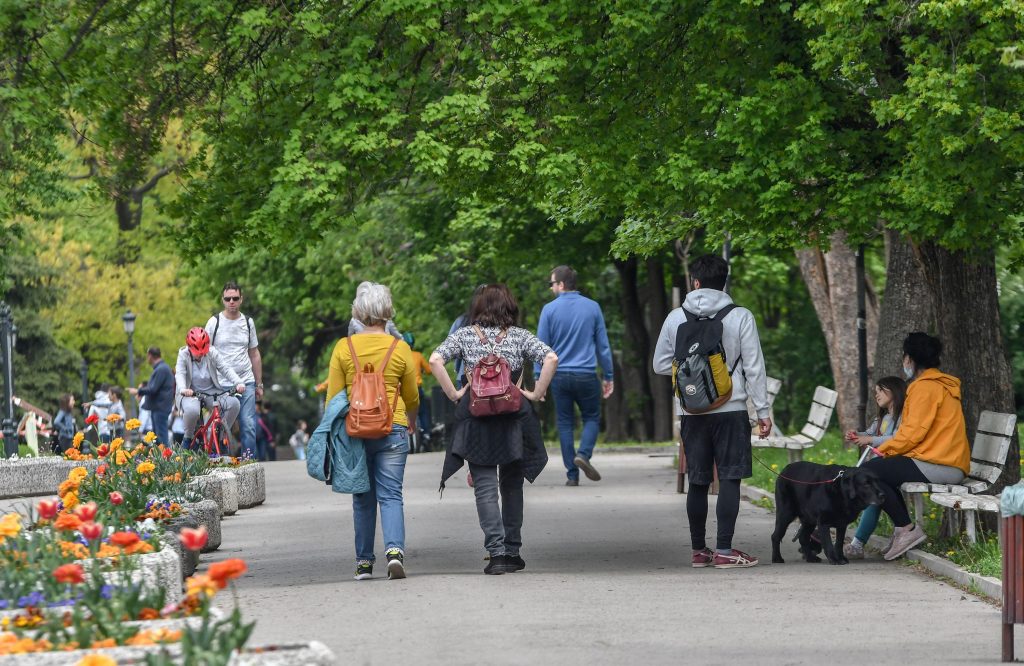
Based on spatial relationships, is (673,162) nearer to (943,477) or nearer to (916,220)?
(916,220)

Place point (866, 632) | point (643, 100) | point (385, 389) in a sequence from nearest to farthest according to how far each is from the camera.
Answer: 1. point (866, 632)
2. point (385, 389)
3. point (643, 100)

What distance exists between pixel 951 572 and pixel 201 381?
9.20 m

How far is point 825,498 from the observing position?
10930mm

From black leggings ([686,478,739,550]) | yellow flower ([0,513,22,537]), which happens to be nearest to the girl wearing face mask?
black leggings ([686,478,739,550])

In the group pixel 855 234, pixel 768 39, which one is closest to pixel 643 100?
pixel 768 39

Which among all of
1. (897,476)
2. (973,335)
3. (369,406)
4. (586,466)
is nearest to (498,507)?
(369,406)

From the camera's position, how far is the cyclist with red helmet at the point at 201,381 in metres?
17.2

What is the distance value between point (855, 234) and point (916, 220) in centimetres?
73

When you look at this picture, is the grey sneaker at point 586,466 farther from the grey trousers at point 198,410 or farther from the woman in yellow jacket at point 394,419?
the woman in yellow jacket at point 394,419

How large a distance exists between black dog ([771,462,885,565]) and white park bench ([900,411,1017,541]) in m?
0.32

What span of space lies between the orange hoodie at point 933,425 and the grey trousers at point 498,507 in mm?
2409

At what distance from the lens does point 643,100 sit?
39.9 feet

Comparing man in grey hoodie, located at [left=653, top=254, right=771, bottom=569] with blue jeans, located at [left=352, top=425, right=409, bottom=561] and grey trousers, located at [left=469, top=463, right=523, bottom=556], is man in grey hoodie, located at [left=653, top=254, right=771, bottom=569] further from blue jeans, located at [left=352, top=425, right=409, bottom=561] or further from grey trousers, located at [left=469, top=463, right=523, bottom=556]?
blue jeans, located at [left=352, top=425, right=409, bottom=561]

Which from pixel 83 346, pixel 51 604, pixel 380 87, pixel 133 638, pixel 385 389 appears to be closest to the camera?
pixel 133 638
